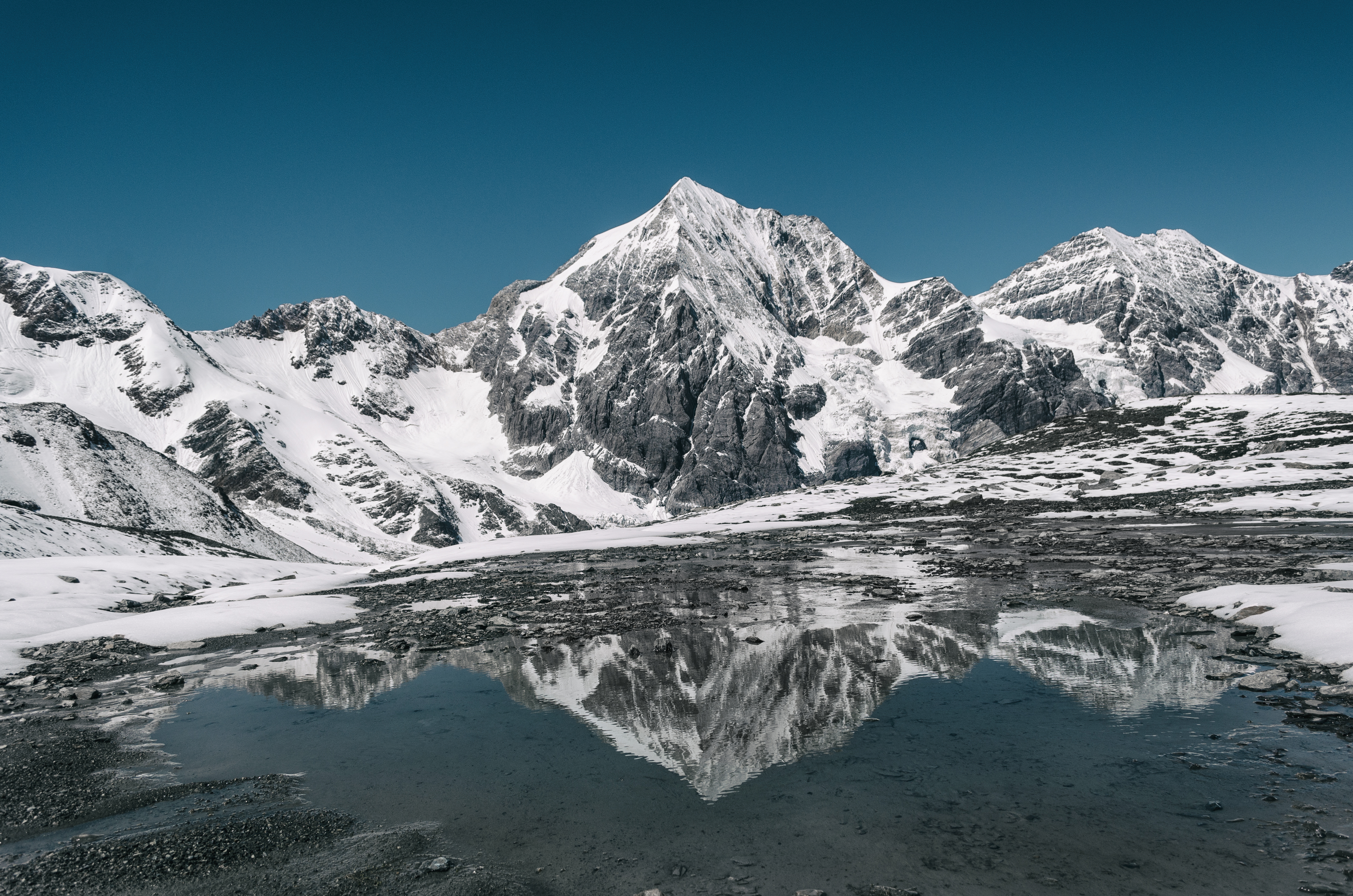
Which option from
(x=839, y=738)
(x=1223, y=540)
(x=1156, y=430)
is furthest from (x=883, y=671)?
(x=1156, y=430)

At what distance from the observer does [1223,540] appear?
→ 110 ft

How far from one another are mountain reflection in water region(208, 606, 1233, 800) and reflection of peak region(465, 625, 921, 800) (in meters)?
0.03

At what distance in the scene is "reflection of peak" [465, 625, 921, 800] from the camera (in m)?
9.59

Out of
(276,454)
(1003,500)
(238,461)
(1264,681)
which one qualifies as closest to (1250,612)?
(1264,681)

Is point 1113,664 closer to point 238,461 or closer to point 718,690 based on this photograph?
point 718,690

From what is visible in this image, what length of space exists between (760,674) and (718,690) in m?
1.23

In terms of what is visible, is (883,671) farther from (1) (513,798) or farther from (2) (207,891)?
(2) (207,891)

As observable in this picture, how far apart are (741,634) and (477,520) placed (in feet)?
514

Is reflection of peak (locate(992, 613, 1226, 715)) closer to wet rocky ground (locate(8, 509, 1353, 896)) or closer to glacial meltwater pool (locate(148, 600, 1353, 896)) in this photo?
glacial meltwater pool (locate(148, 600, 1353, 896))

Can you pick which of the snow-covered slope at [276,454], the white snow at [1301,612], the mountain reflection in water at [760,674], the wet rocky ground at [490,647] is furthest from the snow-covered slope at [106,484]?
the white snow at [1301,612]

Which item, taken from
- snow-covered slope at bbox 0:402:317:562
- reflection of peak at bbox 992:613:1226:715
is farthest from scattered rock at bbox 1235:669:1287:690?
snow-covered slope at bbox 0:402:317:562

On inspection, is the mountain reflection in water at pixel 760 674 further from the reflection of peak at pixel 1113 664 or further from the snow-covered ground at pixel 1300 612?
the snow-covered ground at pixel 1300 612

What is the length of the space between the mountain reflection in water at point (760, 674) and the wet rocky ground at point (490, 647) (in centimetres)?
63

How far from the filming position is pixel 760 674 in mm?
13336
